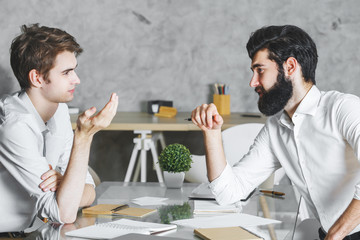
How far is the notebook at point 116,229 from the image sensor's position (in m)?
1.15

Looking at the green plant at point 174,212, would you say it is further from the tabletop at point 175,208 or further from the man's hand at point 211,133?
the man's hand at point 211,133

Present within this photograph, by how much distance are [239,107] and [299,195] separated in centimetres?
200

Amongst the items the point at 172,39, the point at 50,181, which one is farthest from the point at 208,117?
the point at 172,39

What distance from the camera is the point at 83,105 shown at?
3641 mm

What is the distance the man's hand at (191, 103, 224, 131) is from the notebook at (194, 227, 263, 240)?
A: 1.10ft

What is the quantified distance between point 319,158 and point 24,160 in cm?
94

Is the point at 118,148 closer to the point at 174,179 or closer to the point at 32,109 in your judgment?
the point at 174,179

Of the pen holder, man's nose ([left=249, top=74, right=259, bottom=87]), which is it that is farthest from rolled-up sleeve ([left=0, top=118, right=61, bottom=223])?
the pen holder

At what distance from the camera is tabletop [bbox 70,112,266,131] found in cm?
292

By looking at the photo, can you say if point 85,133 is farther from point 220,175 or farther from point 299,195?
point 299,195

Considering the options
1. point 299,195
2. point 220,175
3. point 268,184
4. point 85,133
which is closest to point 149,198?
point 220,175

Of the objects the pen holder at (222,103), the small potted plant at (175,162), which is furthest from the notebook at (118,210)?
the pen holder at (222,103)

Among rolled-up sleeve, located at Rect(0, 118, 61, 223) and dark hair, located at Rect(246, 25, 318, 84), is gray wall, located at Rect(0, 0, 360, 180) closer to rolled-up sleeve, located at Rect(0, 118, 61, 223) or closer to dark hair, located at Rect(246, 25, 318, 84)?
dark hair, located at Rect(246, 25, 318, 84)

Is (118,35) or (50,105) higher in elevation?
(118,35)
